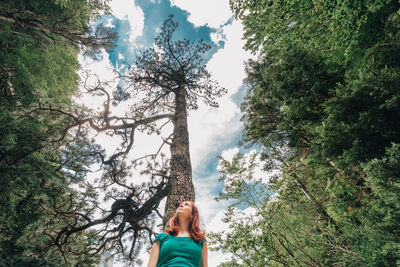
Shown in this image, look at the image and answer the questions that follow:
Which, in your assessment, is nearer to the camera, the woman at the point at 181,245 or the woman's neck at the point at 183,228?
the woman at the point at 181,245

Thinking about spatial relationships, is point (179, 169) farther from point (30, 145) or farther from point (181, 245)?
point (30, 145)

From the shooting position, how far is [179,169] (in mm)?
3645

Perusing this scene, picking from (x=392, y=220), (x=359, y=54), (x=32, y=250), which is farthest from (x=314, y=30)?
(x=32, y=250)

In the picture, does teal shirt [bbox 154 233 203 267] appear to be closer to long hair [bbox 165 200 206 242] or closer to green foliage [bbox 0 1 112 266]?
long hair [bbox 165 200 206 242]

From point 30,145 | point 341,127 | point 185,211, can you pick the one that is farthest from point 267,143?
point 30,145

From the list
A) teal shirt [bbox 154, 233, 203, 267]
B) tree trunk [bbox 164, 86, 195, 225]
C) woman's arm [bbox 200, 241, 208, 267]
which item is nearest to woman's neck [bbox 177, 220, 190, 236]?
teal shirt [bbox 154, 233, 203, 267]

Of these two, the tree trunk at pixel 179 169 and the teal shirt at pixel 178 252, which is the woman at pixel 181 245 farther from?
the tree trunk at pixel 179 169

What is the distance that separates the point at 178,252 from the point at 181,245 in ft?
0.24

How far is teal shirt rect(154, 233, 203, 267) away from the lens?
1.63m

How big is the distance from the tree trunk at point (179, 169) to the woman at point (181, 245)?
79cm

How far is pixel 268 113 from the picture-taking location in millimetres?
6520

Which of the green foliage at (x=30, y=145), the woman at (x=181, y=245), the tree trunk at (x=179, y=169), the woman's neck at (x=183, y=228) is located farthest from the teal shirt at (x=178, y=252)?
the green foliage at (x=30, y=145)

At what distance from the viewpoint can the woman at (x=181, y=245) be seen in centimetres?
168

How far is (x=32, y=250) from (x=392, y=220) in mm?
9102
